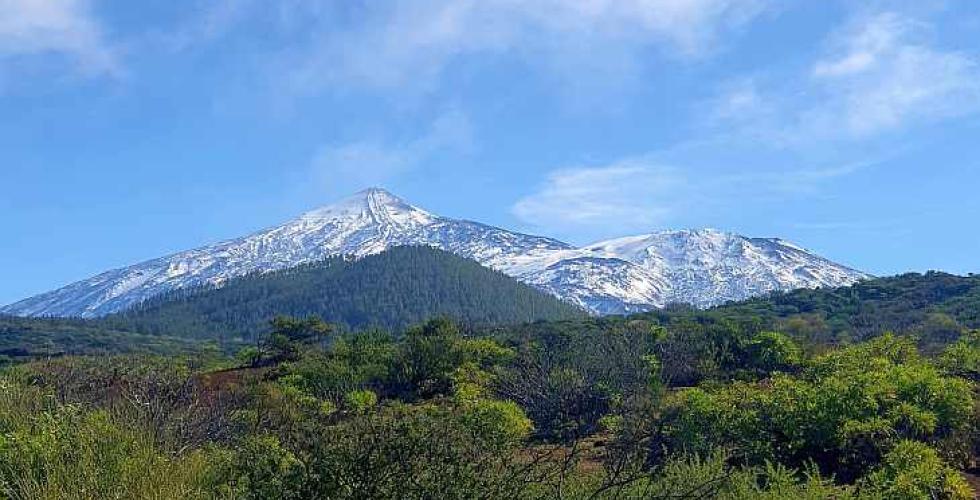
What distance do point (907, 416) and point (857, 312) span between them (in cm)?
6359

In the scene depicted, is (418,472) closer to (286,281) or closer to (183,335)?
(183,335)

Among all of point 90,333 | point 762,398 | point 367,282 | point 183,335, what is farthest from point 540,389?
point 367,282

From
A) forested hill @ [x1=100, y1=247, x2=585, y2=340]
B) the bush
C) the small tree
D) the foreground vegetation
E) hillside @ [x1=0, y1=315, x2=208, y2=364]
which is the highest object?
forested hill @ [x1=100, y1=247, x2=585, y2=340]

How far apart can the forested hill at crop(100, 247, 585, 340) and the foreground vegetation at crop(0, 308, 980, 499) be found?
106038mm

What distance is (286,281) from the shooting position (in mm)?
183875

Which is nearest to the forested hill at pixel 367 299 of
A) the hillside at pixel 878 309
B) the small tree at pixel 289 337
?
the hillside at pixel 878 309

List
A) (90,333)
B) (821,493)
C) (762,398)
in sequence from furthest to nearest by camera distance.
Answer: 1. (90,333)
2. (762,398)
3. (821,493)

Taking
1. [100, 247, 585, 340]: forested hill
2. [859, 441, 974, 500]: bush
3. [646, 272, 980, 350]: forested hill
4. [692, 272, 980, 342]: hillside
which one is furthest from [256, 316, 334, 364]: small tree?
[100, 247, 585, 340]: forested hill

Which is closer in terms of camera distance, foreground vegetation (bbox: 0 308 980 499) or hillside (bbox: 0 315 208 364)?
foreground vegetation (bbox: 0 308 980 499)

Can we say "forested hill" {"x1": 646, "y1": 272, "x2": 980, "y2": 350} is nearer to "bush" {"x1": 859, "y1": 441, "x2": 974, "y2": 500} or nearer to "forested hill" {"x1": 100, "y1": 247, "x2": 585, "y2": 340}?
"bush" {"x1": 859, "y1": 441, "x2": 974, "y2": 500}

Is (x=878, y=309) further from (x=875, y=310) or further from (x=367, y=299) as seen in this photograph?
(x=367, y=299)

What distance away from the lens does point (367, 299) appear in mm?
168750

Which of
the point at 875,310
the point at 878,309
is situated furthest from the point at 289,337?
the point at 878,309

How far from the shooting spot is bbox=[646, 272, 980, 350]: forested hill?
60.0 m
